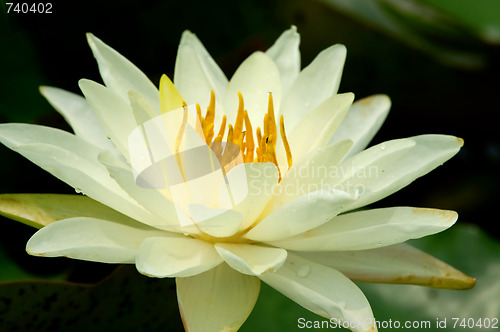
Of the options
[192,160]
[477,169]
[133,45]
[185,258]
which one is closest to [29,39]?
[133,45]

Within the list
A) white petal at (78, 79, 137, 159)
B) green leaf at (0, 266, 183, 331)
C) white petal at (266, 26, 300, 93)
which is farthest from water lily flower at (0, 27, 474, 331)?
white petal at (266, 26, 300, 93)

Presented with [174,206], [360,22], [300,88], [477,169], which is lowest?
[477,169]

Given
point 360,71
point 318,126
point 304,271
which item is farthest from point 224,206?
point 360,71

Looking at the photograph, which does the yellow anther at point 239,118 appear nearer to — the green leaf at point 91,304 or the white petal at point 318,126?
the white petal at point 318,126

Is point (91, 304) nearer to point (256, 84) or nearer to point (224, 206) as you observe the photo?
point (224, 206)

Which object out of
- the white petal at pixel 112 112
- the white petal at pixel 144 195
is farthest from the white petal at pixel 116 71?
the white petal at pixel 144 195

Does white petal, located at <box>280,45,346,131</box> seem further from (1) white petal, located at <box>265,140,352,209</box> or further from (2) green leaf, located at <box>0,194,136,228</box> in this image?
(2) green leaf, located at <box>0,194,136,228</box>

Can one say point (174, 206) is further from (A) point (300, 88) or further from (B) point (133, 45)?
(B) point (133, 45)
